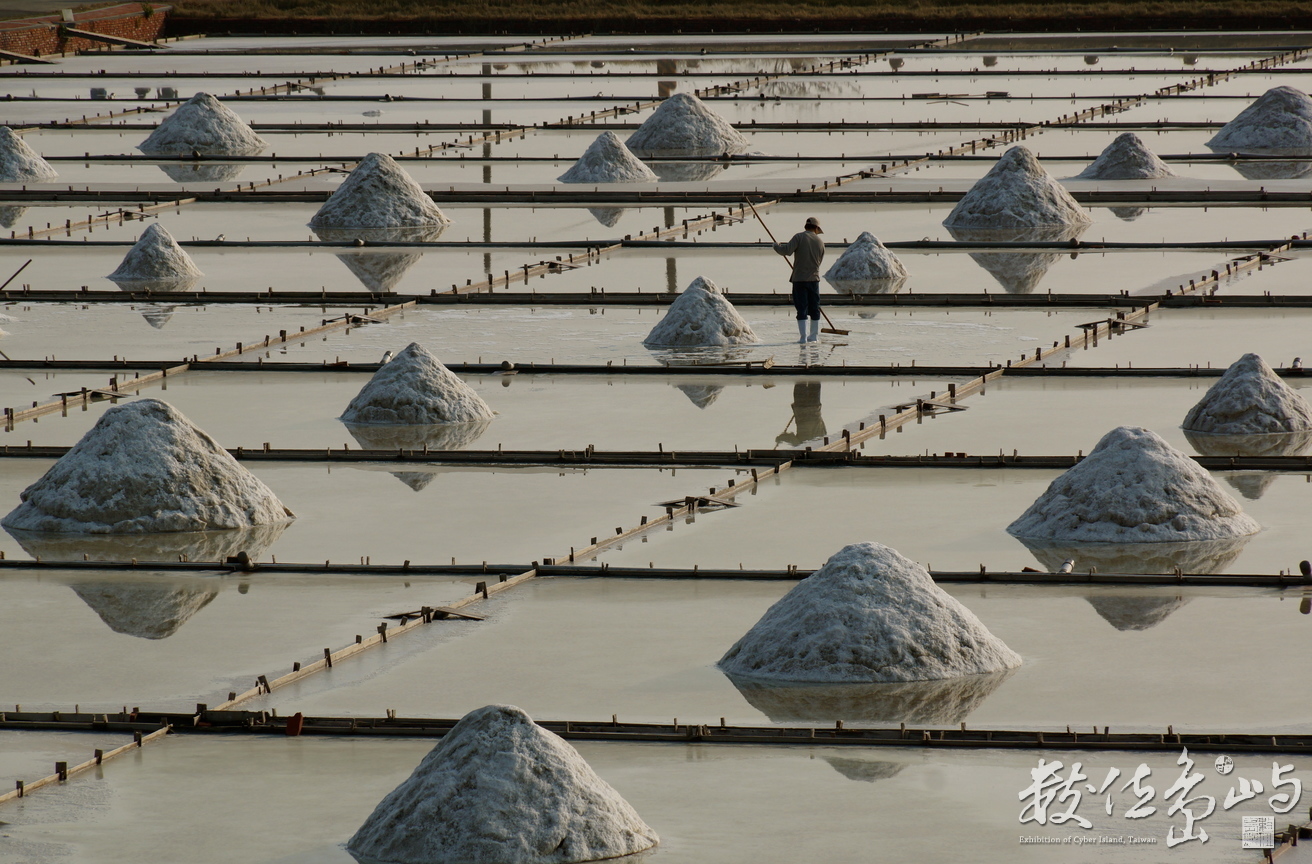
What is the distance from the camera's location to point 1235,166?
25.0 metres

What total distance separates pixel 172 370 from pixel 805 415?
4.14m

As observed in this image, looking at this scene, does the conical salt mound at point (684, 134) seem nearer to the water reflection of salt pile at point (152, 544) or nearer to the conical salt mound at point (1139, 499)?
the water reflection of salt pile at point (152, 544)

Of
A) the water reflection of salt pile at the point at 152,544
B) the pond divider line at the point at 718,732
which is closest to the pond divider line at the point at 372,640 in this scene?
the pond divider line at the point at 718,732

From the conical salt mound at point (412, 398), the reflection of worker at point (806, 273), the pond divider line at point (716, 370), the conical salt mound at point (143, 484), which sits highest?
the reflection of worker at point (806, 273)

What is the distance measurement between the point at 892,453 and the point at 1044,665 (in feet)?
12.4

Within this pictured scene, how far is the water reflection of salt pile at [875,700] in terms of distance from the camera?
24.3 ft

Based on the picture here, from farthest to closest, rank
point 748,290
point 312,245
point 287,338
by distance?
1. point 312,245
2. point 748,290
3. point 287,338

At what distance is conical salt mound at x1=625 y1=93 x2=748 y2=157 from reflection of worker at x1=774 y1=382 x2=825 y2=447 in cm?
1377

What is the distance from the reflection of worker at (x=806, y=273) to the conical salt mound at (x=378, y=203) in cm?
687

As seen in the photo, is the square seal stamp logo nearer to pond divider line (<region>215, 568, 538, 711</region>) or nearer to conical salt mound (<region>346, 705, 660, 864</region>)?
conical salt mound (<region>346, 705, 660, 864</region>)

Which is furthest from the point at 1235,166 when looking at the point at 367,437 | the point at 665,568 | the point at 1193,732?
the point at 1193,732

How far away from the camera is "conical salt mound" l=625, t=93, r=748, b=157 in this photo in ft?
89.1

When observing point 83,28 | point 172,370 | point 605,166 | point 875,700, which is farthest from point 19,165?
point 83,28

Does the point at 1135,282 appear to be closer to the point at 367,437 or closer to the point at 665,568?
the point at 367,437
